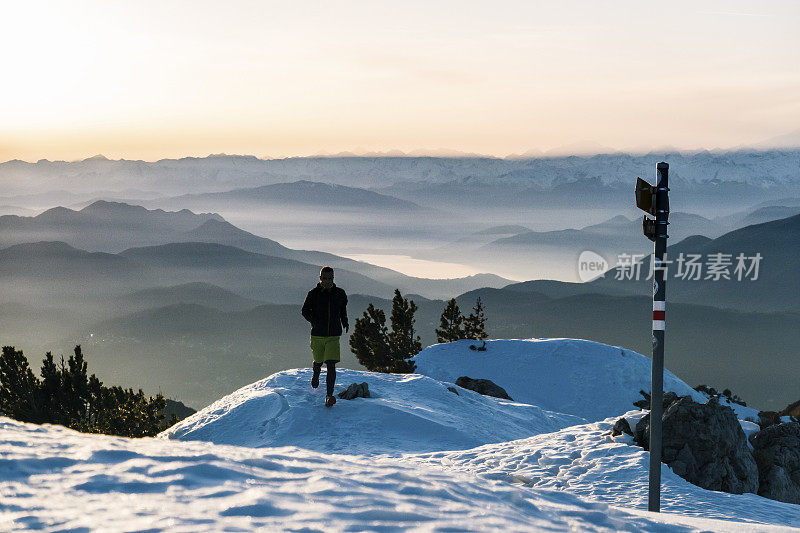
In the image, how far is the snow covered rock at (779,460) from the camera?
12375 millimetres

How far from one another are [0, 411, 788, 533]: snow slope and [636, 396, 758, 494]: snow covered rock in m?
4.67

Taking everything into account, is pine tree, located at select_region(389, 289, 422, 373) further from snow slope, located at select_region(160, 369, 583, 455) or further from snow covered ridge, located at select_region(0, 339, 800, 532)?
snow covered ridge, located at select_region(0, 339, 800, 532)

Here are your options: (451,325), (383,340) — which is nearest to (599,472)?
(383,340)

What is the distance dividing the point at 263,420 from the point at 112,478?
361 inches

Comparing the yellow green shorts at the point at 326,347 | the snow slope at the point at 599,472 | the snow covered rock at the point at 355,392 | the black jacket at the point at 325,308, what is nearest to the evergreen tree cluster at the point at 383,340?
the snow covered rock at the point at 355,392

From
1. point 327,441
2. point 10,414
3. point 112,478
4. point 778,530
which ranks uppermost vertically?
point 112,478

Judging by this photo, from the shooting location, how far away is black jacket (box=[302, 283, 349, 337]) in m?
12.9

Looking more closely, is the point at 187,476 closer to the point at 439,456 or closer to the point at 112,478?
the point at 112,478

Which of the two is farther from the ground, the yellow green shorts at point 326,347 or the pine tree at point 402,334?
the yellow green shorts at point 326,347

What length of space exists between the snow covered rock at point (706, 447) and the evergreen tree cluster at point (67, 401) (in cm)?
1964

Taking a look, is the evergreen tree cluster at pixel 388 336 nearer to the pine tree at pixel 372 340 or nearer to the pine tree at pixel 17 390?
the pine tree at pixel 372 340

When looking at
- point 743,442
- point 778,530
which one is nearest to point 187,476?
point 778,530

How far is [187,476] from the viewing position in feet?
20.5

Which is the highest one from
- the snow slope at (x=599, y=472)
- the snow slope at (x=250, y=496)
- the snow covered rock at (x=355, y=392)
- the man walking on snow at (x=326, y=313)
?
the man walking on snow at (x=326, y=313)
